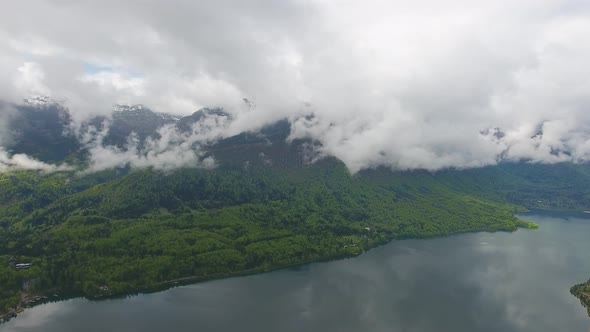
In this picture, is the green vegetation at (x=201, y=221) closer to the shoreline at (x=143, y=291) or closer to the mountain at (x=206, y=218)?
the mountain at (x=206, y=218)

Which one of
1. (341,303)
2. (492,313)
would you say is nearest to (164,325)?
(341,303)

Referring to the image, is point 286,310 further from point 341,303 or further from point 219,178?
point 219,178

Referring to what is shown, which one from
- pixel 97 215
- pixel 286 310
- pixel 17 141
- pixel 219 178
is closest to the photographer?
pixel 286 310

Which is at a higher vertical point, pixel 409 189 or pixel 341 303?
pixel 409 189

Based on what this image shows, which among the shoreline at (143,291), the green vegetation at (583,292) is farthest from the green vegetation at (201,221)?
the green vegetation at (583,292)

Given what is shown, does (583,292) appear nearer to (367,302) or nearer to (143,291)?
(367,302)

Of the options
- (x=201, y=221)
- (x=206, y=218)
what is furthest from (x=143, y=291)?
(x=206, y=218)
